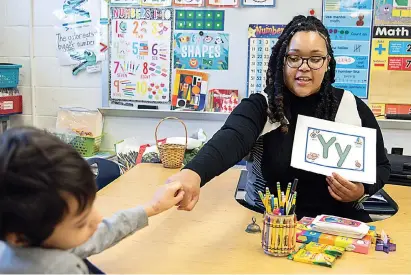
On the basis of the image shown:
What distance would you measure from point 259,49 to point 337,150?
4.73ft

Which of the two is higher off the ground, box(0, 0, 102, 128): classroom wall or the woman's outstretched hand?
box(0, 0, 102, 128): classroom wall

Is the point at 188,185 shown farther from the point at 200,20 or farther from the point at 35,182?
the point at 200,20

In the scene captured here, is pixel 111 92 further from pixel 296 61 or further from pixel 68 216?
pixel 68 216

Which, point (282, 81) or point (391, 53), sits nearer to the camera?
point (282, 81)

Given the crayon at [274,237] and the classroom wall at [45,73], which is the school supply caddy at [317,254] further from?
the classroom wall at [45,73]

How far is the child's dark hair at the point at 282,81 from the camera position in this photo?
184 centimetres

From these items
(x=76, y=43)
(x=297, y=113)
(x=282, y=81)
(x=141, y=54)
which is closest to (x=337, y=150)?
(x=297, y=113)

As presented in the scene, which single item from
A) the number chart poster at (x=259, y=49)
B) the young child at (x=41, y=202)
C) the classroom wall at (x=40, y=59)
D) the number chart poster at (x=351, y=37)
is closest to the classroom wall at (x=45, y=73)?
the classroom wall at (x=40, y=59)

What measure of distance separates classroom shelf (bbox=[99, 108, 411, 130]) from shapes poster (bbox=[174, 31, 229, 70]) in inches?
11.0

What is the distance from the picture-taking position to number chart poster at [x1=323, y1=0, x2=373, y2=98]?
289 cm

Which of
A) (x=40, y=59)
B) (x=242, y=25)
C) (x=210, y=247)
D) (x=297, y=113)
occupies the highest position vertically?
(x=242, y=25)

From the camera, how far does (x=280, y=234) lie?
53.1 inches

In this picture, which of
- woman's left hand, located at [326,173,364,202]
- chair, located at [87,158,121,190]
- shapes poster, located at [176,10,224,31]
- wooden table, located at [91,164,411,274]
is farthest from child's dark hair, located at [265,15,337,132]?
shapes poster, located at [176,10,224,31]

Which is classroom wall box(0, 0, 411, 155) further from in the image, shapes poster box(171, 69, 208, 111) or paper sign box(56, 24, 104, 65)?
shapes poster box(171, 69, 208, 111)
